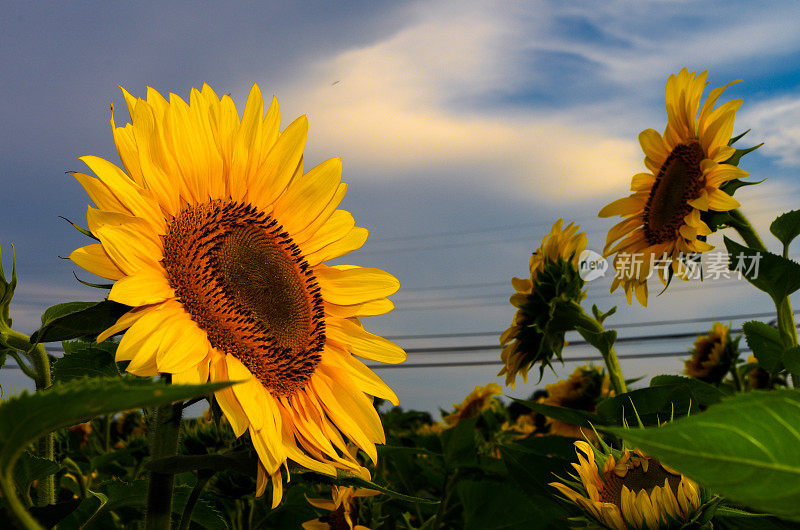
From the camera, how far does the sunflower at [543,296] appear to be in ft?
6.69

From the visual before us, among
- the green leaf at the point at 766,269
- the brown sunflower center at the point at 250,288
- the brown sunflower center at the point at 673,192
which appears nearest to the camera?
the brown sunflower center at the point at 250,288

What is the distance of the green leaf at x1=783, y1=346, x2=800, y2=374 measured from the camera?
1.31 m

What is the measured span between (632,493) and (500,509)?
592 millimetres

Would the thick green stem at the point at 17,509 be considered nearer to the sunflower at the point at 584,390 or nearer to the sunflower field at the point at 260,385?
the sunflower field at the point at 260,385

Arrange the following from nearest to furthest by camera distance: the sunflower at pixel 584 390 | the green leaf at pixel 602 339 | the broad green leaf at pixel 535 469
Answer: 1. the broad green leaf at pixel 535 469
2. the green leaf at pixel 602 339
3. the sunflower at pixel 584 390

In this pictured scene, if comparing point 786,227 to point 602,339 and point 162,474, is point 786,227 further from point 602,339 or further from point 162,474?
point 162,474

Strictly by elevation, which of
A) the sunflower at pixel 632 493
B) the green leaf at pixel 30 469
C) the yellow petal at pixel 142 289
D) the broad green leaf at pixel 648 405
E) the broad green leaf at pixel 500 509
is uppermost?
the yellow petal at pixel 142 289

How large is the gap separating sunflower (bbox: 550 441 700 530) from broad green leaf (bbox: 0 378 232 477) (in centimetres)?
58

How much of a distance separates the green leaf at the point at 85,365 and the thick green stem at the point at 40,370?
0.04 m

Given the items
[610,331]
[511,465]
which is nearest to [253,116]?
[511,465]

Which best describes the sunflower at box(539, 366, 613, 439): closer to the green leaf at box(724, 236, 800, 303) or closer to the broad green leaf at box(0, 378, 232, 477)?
the green leaf at box(724, 236, 800, 303)

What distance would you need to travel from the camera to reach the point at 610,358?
1935mm

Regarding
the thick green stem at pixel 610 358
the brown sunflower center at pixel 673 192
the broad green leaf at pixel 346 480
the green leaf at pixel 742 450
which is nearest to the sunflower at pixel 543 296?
the thick green stem at pixel 610 358

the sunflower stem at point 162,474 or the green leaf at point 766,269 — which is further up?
the green leaf at point 766,269
